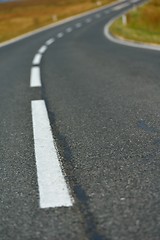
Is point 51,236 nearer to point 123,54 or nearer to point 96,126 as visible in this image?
point 96,126

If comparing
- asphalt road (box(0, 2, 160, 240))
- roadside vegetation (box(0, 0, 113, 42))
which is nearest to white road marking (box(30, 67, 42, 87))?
asphalt road (box(0, 2, 160, 240))

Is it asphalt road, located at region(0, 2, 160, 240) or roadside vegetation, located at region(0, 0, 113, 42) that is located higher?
asphalt road, located at region(0, 2, 160, 240)

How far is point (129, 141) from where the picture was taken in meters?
3.84

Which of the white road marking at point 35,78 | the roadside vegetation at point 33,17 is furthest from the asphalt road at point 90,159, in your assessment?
the roadside vegetation at point 33,17

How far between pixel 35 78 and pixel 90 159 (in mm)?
5319

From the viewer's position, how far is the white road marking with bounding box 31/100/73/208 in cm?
262

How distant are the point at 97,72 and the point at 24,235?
6.61 metres

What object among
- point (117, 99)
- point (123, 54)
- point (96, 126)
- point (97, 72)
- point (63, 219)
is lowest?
point (123, 54)

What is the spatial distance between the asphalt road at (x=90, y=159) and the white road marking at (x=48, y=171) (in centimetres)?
5

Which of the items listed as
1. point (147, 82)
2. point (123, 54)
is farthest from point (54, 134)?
point (123, 54)

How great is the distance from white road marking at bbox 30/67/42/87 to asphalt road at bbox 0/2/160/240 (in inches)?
10.0

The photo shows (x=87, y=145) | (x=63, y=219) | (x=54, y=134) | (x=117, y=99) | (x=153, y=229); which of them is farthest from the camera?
(x=117, y=99)

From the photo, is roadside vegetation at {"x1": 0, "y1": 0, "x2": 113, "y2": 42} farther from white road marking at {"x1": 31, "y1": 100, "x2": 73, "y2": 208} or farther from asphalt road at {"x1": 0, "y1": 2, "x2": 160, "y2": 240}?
white road marking at {"x1": 31, "y1": 100, "x2": 73, "y2": 208}

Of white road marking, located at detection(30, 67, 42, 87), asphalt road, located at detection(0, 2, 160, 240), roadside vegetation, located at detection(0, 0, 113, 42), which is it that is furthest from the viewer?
roadside vegetation, located at detection(0, 0, 113, 42)
